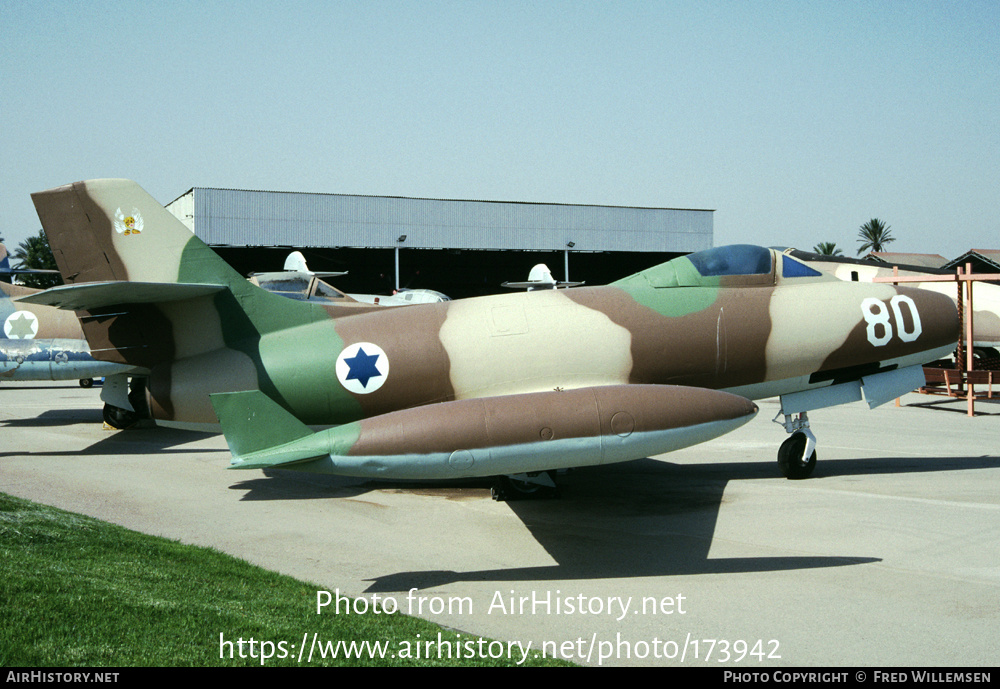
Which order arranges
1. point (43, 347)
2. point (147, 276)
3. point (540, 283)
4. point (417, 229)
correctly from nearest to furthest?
point (147, 276) < point (43, 347) < point (540, 283) < point (417, 229)

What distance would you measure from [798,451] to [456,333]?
521cm

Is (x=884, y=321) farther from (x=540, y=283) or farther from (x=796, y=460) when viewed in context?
(x=540, y=283)

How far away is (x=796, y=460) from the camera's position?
1070cm

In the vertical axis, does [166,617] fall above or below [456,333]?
below

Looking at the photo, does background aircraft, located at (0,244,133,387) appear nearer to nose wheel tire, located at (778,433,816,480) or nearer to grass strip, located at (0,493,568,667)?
grass strip, located at (0,493,568,667)

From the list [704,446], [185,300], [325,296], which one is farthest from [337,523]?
[325,296]

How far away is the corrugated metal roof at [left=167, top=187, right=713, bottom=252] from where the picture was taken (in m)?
45.0

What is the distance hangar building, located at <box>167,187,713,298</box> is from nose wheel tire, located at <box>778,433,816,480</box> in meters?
36.5

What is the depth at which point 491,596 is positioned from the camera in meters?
6.30

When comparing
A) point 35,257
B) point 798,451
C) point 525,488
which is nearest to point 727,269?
point 798,451

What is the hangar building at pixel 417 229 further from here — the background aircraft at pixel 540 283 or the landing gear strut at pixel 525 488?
the landing gear strut at pixel 525 488
